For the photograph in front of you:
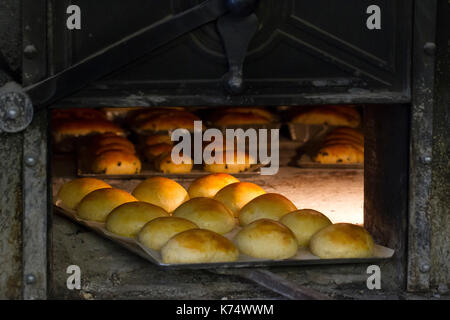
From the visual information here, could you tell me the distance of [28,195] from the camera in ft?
9.61

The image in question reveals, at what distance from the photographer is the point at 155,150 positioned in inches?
226

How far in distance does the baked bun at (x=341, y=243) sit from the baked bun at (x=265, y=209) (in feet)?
1.26

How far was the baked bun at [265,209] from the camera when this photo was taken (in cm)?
372

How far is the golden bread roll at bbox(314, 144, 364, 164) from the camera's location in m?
5.61

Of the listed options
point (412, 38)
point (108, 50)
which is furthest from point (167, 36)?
point (412, 38)

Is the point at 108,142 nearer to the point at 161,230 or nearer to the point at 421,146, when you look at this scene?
the point at 161,230

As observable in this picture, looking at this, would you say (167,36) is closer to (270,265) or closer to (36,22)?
(36,22)

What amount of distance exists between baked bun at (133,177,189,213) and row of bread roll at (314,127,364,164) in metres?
1.69

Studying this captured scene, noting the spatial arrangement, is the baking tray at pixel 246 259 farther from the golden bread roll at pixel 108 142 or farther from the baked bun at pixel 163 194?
the golden bread roll at pixel 108 142

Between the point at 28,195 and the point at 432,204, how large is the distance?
62.5 inches

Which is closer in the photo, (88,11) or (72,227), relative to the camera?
(88,11)

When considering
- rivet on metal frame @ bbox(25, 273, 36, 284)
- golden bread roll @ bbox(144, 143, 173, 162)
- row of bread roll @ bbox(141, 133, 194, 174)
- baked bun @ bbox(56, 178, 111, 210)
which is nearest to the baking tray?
rivet on metal frame @ bbox(25, 273, 36, 284)

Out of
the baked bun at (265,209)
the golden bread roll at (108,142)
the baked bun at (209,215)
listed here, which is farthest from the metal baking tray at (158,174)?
the baked bun at (209,215)

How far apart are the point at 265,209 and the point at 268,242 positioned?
0.52m
